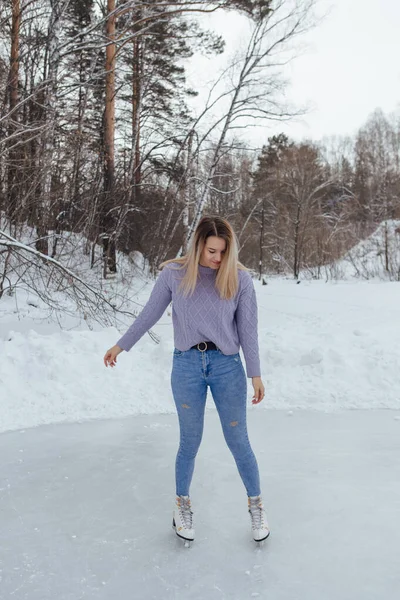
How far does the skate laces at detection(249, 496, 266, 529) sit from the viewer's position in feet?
7.81

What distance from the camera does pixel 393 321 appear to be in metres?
6.91

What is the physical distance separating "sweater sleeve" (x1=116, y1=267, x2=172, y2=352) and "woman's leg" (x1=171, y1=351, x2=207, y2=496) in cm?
24

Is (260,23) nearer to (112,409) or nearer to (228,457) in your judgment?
(112,409)

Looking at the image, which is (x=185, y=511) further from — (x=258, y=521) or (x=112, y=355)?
(x=112, y=355)

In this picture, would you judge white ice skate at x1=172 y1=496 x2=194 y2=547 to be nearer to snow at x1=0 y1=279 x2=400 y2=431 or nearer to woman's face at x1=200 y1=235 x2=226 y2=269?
woman's face at x1=200 y1=235 x2=226 y2=269

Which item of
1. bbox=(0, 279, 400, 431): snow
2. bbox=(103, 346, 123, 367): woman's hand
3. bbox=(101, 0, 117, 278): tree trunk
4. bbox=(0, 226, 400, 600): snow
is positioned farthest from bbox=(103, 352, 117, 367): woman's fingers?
bbox=(101, 0, 117, 278): tree trunk

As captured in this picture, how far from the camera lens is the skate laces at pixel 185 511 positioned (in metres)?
2.42

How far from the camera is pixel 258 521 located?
239 centimetres

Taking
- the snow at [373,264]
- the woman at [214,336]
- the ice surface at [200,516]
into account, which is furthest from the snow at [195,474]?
the snow at [373,264]

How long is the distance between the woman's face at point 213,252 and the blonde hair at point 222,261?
0.05ft

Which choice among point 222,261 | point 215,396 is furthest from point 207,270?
point 215,396

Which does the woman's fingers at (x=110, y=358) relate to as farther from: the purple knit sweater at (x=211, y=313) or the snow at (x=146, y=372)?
the snow at (x=146, y=372)

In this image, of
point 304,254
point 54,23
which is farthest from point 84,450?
point 304,254

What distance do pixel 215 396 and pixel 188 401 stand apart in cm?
13
